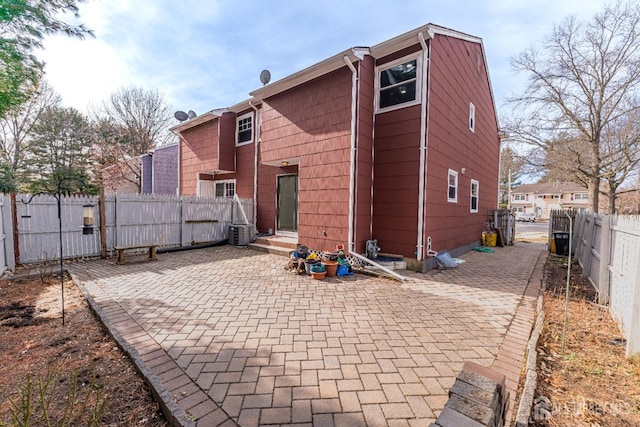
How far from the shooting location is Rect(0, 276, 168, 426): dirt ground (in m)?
2.13

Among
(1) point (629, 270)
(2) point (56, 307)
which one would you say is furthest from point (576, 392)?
(2) point (56, 307)

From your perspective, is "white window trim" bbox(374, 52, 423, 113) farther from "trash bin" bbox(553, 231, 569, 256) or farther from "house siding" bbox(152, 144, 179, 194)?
"house siding" bbox(152, 144, 179, 194)

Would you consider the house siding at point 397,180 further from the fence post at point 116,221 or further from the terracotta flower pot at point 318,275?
the fence post at point 116,221

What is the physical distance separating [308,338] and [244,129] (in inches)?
429

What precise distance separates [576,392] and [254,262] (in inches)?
264

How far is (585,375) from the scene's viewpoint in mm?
2779

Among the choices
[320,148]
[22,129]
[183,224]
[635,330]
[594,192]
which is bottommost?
[635,330]

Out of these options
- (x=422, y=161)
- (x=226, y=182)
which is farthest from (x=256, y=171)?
(x=422, y=161)

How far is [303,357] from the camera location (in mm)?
2918

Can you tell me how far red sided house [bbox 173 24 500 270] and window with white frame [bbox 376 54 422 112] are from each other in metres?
0.03

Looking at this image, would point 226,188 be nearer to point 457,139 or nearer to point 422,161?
point 422,161

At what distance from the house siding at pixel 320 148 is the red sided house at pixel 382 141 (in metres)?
0.03

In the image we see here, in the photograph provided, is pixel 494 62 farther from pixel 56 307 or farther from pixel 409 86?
pixel 56 307

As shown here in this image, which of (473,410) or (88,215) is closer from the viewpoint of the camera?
(473,410)
